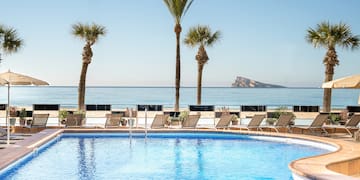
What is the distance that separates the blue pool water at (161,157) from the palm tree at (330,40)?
664 centimetres

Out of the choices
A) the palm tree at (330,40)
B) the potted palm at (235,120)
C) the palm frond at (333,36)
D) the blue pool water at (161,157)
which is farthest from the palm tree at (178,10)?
the blue pool water at (161,157)

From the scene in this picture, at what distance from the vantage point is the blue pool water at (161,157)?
1054 centimetres

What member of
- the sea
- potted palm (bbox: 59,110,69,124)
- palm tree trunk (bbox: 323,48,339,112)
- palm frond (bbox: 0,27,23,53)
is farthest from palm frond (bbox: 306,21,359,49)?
the sea

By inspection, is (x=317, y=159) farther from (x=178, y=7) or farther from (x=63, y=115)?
(x=178, y=7)

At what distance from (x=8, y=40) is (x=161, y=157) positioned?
10559mm

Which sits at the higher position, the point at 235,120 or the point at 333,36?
the point at 333,36

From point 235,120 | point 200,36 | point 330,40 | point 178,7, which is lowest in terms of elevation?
point 235,120

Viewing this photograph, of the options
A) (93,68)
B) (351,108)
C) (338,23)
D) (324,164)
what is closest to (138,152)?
(324,164)

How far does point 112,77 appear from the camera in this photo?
63000 mm

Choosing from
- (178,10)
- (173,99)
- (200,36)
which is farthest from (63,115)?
(173,99)

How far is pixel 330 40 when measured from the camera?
2053 cm

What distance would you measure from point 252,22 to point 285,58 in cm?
1496

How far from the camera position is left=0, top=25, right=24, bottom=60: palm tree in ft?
66.7

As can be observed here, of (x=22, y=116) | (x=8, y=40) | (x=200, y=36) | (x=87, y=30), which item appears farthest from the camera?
(x=200, y=36)
